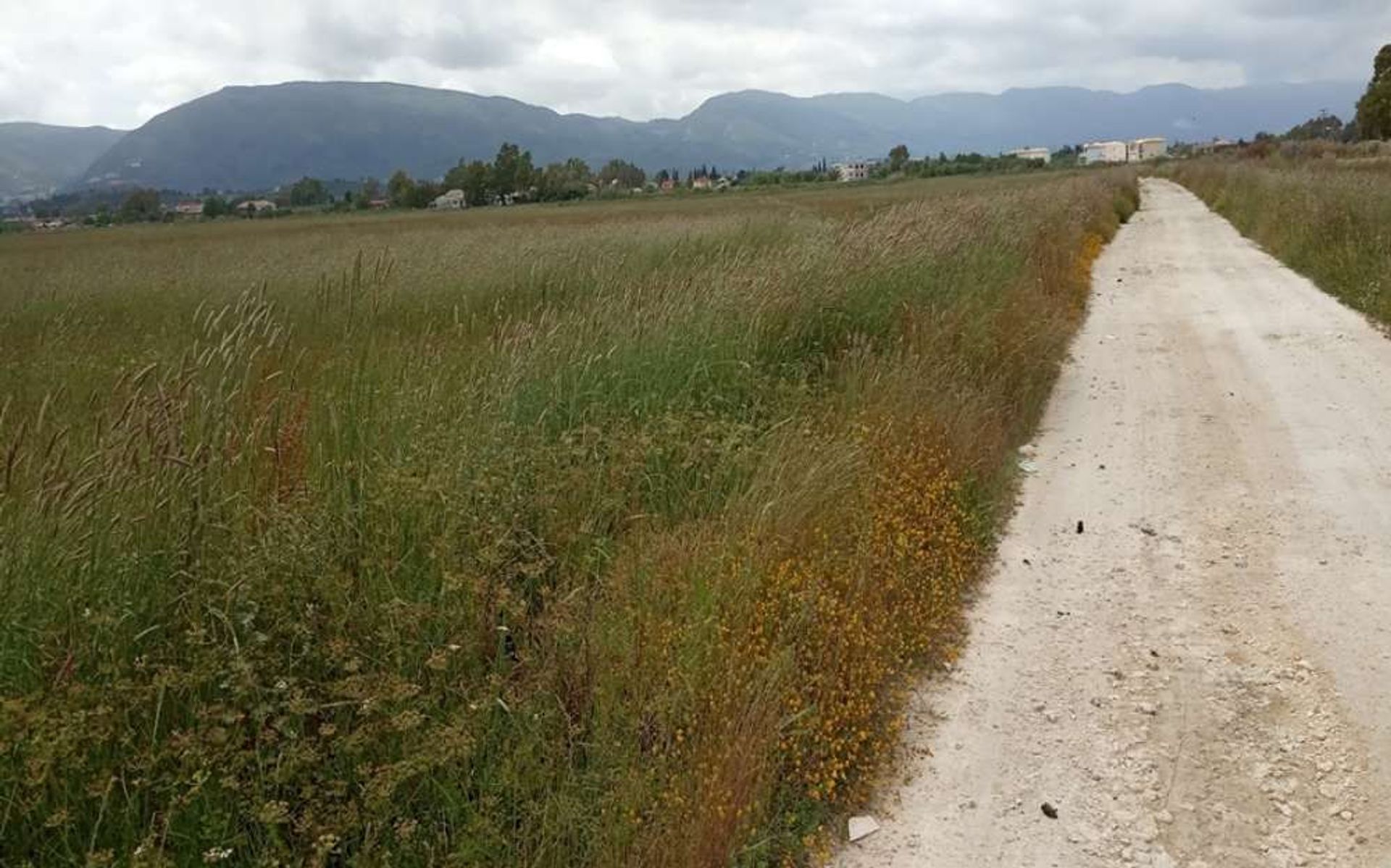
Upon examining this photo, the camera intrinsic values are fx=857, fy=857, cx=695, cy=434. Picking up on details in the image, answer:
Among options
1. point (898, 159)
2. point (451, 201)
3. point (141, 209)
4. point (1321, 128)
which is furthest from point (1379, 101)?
point (141, 209)

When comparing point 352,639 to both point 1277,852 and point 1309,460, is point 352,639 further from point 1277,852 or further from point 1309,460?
point 1309,460

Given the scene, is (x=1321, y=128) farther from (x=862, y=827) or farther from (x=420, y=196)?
(x=862, y=827)

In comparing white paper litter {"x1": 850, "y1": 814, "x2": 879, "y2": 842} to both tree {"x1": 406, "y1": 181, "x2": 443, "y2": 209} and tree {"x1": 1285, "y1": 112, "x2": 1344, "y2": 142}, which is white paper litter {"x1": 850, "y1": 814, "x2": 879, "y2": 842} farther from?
tree {"x1": 1285, "y1": 112, "x2": 1344, "y2": 142}

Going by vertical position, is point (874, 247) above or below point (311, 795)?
above

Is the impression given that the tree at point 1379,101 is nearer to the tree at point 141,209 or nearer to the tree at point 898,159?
the tree at point 898,159

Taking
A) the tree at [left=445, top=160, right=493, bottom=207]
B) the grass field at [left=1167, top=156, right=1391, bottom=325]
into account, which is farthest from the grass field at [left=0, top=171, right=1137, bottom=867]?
the tree at [left=445, top=160, right=493, bottom=207]

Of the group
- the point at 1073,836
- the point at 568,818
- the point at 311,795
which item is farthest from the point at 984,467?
the point at 311,795

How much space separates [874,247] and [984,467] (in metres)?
3.52

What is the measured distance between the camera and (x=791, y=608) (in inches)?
140

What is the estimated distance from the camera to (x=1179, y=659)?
395 cm

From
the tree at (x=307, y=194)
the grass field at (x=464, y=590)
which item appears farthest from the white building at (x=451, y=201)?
the grass field at (x=464, y=590)

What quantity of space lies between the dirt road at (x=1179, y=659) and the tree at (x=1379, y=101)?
70767 millimetres

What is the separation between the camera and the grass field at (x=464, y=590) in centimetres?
242

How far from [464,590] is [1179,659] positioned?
3215 millimetres
